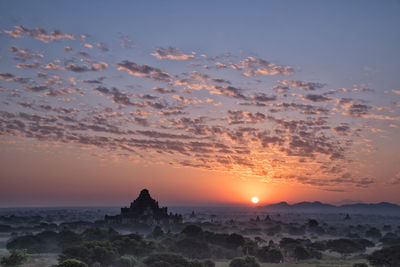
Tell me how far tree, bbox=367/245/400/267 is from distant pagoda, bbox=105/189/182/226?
103 metres

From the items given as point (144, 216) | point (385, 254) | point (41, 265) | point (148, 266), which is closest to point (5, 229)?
point (144, 216)

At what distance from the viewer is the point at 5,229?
550ft

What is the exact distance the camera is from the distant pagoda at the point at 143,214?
6363 inches

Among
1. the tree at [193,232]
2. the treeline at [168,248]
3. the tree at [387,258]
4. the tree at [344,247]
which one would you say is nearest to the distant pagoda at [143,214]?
the treeline at [168,248]

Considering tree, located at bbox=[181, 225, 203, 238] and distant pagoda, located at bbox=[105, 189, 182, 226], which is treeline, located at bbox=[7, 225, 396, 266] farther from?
distant pagoda, located at bbox=[105, 189, 182, 226]

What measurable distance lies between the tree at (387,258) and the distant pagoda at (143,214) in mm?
102635

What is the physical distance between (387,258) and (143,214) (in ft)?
358

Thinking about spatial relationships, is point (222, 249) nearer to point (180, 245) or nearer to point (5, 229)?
point (180, 245)

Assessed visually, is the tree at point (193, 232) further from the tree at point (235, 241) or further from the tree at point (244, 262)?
the tree at point (244, 262)

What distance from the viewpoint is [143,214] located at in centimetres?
16288

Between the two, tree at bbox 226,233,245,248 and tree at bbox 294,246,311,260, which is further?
tree at bbox 226,233,245,248

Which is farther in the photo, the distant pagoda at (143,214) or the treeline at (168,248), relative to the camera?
the distant pagoda at (143,214)

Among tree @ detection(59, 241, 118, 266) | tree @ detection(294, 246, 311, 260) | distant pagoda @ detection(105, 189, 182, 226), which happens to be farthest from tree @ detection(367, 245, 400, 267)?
distant pagoda @ detection(105, 189, 182, 226)

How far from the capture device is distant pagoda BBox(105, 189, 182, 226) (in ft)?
530
